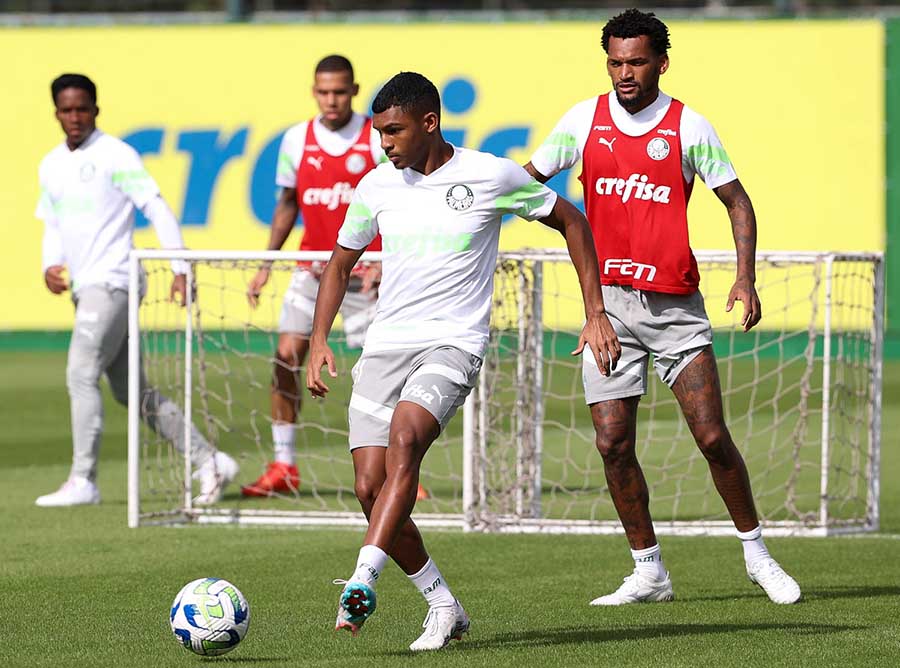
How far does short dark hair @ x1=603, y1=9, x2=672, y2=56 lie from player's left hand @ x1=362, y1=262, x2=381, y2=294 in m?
3.32

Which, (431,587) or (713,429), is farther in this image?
(713,429)

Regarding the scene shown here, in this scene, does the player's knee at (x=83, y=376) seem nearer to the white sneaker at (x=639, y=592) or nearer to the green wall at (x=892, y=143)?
the white sneaker at (x=639, y=592)

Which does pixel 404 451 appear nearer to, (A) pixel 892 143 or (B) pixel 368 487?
(B) pixel 368 487

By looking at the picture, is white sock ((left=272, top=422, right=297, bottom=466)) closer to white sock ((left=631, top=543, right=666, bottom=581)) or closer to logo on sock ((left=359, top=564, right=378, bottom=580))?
white sock ((left=631, top=543, right=666, bottom=581))

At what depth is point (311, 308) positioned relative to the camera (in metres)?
10.4

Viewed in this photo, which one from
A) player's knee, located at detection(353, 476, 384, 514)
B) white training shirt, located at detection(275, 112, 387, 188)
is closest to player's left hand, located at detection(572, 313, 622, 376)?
player's knee, located at detection(353, 476, 384, 514)

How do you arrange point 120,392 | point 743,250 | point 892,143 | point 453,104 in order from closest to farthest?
point 743,250
point 120,392
point 892,143
point 453,104

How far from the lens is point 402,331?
20.0ft

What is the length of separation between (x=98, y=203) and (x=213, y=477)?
1612 millimetres

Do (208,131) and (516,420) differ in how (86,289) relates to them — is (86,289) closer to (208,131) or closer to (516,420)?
(516,420)

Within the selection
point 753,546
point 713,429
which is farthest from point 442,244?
point 753,546

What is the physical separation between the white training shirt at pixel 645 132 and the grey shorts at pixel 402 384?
1355 mm

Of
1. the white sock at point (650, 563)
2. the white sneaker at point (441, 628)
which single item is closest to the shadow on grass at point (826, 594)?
the white sock at point (650, 563)

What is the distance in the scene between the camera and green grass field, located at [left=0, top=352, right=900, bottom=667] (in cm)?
596
